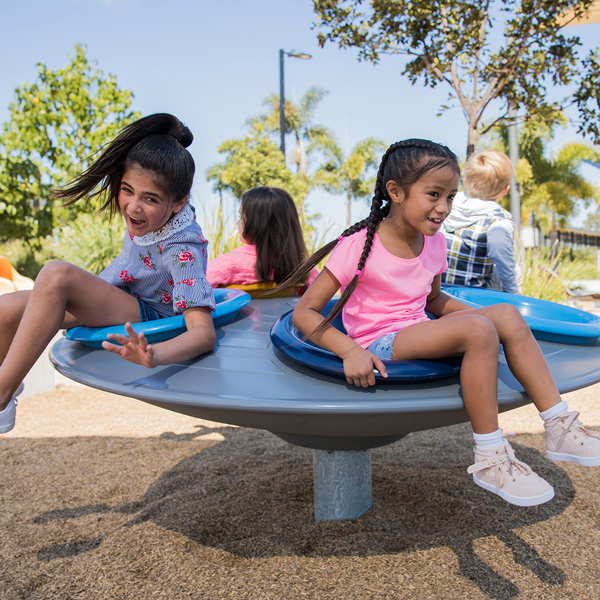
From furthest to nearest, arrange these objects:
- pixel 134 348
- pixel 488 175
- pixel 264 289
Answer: pixel 488 175, pixel 264 289, pixel 134 348

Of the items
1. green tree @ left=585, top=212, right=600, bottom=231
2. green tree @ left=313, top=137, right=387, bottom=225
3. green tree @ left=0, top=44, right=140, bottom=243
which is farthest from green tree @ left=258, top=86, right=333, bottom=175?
green tree @ left=585, top=212, right=600, bottom=231

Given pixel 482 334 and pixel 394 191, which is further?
pixel 394 191

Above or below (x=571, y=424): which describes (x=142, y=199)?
above

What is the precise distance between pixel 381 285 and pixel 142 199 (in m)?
0.81

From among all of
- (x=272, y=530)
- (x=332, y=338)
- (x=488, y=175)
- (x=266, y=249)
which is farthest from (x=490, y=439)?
(x=488, y=175)

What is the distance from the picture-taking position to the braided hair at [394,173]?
165 centimetres

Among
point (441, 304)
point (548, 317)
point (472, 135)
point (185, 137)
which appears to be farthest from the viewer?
point (472, 135)

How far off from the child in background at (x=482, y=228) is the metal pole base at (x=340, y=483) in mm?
1682

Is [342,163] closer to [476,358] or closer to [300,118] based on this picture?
[300,118]

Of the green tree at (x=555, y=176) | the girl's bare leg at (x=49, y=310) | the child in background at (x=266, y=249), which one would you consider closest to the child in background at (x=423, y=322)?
the girl's bare leg at (x=49, y=310)

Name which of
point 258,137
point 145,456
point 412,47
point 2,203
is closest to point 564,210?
point 258,137

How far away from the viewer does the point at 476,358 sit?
1.48m

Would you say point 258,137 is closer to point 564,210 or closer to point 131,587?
point 131,587

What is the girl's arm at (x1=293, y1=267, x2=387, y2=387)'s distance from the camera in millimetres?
1500
